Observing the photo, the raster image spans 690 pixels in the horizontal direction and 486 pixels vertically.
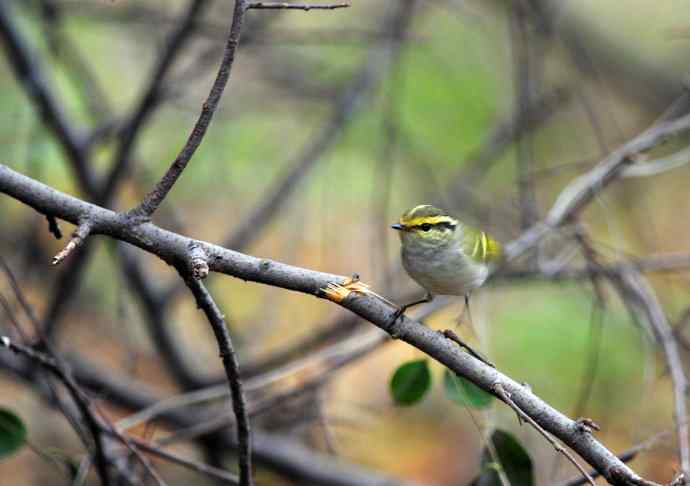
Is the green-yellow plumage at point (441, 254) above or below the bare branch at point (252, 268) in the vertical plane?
above

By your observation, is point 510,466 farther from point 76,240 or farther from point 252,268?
point 76,240

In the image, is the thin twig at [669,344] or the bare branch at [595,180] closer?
the thin twig at [669,344]

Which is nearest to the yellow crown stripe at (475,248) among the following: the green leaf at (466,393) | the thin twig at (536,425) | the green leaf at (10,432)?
the green leaf at (466,393)

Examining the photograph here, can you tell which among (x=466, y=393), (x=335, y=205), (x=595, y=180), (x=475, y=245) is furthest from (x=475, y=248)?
(x=335, y=205)

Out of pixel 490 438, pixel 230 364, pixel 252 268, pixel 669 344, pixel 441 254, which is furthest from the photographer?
pixel 669 344

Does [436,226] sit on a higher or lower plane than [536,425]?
higher

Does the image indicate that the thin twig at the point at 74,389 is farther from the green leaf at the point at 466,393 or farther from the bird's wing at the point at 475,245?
the bird's wing at the point at 475,245

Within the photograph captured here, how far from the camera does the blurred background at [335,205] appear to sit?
10.1 ft

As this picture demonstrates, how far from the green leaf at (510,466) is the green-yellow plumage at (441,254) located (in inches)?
16.0

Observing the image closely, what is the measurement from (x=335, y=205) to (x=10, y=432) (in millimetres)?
3605

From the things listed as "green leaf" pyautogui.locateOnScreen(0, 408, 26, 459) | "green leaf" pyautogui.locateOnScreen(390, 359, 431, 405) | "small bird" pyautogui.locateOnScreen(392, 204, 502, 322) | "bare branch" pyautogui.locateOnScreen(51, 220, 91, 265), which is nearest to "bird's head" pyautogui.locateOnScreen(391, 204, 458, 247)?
"small bird" pyautogui.locateOnScreen(392, 204, 502, 322)

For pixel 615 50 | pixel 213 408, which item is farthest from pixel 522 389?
pixel 615 50

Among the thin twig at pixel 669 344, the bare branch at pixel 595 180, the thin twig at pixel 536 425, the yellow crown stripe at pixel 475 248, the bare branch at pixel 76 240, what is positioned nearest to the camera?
the bare branch at pixel 76 240

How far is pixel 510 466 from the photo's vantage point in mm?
2018
